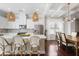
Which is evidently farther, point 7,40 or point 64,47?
point 64,47

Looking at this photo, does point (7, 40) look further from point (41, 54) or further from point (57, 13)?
point (57, 13)

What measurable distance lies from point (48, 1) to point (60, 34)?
20.3 inches

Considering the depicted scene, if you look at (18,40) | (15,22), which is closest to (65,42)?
(18,40)

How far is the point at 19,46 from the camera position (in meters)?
1.99

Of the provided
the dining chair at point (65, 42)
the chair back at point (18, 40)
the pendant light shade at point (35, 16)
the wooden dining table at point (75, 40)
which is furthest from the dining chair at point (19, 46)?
the wooden dining table at point (75, 40)

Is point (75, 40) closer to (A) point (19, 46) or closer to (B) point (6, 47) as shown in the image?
(A) point (19, 46)

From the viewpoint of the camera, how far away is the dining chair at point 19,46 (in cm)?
197

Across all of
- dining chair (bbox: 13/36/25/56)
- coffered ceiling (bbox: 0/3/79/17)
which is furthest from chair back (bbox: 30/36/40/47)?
coffered ceiling (bbox: 0/3/79/17)

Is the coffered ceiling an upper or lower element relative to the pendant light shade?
upper

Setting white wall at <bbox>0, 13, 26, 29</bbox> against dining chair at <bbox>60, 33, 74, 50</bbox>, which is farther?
dining chair at <bbox>60, 33, 74, 50</bbox>

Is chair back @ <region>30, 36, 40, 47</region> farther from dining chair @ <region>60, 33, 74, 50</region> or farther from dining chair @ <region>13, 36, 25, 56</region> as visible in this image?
dining chair @ <region>60, 33, 74, 50</region>

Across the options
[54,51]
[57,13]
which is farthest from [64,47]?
[57,13]

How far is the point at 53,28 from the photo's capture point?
1976 mm

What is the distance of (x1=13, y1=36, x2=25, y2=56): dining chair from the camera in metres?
1.97
